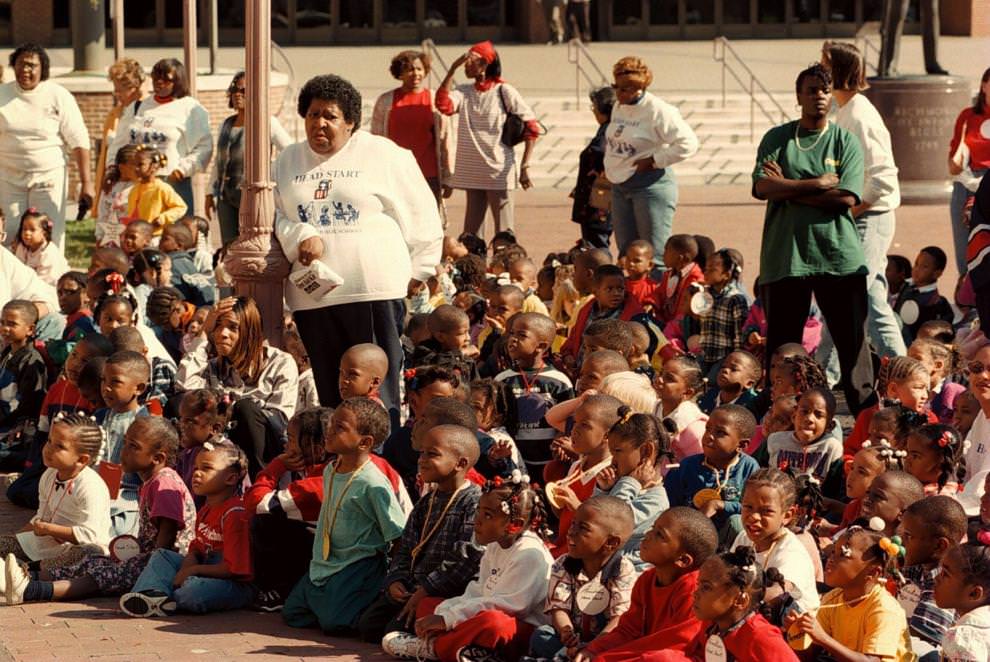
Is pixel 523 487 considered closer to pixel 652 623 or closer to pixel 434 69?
pixel 652 623

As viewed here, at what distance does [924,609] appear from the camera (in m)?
6.48

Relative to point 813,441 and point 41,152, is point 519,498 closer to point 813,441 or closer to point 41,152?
point 813,441

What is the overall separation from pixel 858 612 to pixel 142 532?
3.27 m

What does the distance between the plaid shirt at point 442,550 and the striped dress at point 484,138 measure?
777 centimetres

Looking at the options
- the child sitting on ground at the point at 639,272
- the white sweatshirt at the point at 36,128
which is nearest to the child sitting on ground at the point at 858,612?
the child sitting on ground at the point at 639,272

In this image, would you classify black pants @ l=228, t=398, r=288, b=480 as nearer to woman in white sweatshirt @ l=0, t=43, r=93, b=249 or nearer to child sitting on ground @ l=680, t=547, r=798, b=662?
child sitting on ground @ l=680, t=547, r=798, b=662

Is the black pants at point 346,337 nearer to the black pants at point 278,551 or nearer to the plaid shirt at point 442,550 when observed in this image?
the black pants at point 278,551

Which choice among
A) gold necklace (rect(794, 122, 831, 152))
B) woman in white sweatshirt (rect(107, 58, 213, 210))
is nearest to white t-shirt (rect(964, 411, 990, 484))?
gold necklace (rect(794, 122, 831, 152))

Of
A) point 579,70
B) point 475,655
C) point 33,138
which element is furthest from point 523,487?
point 579,70

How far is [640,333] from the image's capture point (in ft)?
31.2

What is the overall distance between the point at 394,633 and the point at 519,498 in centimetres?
67

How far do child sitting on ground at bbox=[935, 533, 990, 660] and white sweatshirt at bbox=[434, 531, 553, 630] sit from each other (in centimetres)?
143

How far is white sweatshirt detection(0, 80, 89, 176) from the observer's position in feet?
46.2

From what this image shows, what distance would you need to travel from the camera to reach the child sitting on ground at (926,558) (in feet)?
21.0
